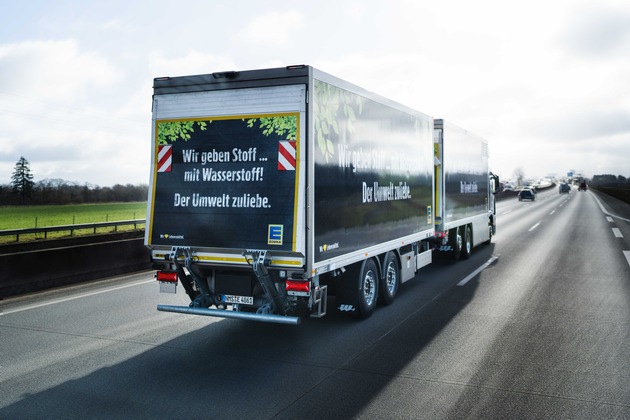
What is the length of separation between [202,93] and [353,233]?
289 cm

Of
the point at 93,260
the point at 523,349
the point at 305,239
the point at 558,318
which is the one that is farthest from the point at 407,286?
the point at 93,260

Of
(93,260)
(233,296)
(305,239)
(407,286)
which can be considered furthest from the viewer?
(93,260)

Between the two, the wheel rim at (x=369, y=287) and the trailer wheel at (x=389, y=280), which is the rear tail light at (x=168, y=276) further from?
the trailer wheel at (x=389, y=280)

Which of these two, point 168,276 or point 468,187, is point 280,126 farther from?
point 468,187

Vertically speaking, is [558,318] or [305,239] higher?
→ [305,239]

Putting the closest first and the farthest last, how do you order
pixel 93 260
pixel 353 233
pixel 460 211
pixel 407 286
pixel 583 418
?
1. pixel 583 418
2. pixel 353 233
3. pixel 407 286
4. pixel 93 260
5. pixel 460 211

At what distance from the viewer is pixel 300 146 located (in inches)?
261

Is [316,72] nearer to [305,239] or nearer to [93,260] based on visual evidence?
[305,239]

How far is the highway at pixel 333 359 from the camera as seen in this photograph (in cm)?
510

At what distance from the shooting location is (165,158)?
24.7ft

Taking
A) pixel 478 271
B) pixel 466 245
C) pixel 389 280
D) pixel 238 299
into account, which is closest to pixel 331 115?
pixel 238 299

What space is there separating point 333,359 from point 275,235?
1667 millimetres

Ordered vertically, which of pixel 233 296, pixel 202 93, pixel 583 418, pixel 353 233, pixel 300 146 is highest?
pixel 202 93

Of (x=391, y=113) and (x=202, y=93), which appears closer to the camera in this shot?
(x=202, y=93)
